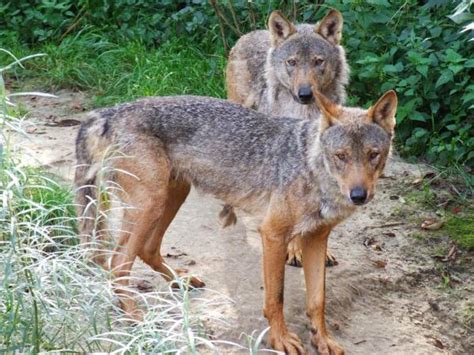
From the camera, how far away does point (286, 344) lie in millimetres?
5934

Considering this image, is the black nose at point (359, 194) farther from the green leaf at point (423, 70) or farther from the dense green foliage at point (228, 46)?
the green leaf at point (423, 70)

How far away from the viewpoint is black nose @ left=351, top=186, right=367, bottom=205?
5.50m

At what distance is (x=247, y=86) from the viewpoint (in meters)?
8.40

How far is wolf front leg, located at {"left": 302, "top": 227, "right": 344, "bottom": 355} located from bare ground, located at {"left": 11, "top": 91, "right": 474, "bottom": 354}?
136 mm

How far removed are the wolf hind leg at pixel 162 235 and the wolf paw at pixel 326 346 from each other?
0.98m

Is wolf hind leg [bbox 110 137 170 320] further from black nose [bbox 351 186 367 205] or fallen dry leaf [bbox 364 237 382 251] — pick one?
fallen dry leaf [bbox 364 237 382 251]

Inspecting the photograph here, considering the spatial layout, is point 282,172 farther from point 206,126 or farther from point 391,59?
point 391,59

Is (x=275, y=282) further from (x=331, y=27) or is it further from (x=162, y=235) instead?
(x=331, y=27)

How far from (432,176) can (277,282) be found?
3.16 meters

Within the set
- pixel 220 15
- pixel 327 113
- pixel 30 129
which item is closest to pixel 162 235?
pixel 327 113

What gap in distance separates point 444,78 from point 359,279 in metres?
2.41

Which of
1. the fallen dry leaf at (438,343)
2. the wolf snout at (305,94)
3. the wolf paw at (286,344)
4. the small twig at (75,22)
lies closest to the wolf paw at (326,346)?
the wolf paw at (286,344)

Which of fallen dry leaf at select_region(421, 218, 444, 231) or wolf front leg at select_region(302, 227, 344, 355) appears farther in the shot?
fallen dry leaf at select_region(421, 218, 444, 231)

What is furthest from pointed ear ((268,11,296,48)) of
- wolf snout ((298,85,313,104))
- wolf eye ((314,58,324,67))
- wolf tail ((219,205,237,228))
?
wolf tail ((219,205,237,228))
